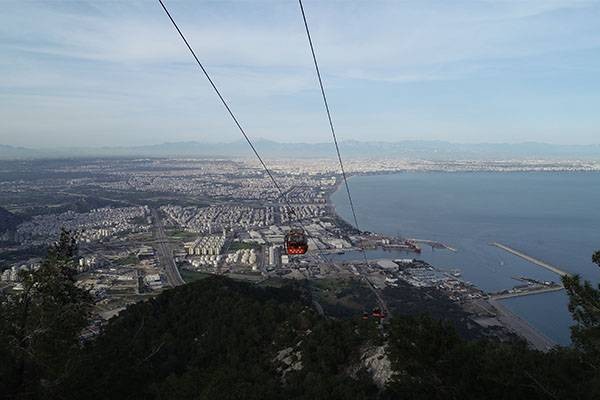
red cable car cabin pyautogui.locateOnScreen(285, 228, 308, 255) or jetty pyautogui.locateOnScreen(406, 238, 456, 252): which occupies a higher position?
red cable car cabin pyautogui.locateOnScreen(285, 228, 308, 255)

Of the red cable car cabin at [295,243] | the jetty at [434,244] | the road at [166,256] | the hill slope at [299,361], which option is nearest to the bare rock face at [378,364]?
the hill slope at [299,361]

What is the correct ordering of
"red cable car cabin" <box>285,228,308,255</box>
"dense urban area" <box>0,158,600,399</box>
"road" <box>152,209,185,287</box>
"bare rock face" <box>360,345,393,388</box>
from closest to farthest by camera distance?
"dense urban area" <box>0,158,600,399</box>
"bare rock face" <box>360,345,393,388</box>
"red cable car cabin" <box>285,228,308,255</box>
"road" <box>152,209,185,287</box>

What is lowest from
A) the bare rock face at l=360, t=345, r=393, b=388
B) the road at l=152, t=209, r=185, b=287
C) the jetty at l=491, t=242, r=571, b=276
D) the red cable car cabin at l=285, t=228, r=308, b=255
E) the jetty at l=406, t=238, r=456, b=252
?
the road at l=152, t=209, r=185, b=287

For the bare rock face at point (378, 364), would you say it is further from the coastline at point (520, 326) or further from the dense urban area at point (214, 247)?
the coastline at point (520, 326)

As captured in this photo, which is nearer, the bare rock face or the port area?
the bare rock face

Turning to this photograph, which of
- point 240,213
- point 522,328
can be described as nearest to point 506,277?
point 522,328

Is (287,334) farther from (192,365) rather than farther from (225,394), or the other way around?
(225,394)

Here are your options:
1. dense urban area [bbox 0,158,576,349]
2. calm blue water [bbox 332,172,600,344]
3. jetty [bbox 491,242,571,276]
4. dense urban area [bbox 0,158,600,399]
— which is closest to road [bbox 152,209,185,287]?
dense urban area [bbox 0,158,576,349]

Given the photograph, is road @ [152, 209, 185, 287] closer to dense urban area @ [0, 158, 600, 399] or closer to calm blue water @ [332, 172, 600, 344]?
dense urban area @ [0, 158, 600, 399]
